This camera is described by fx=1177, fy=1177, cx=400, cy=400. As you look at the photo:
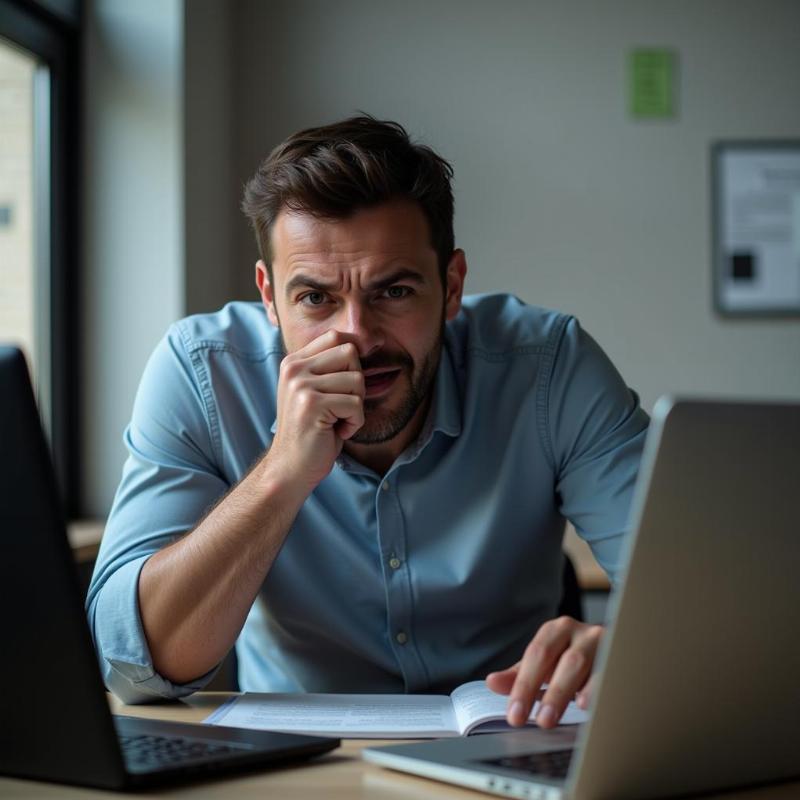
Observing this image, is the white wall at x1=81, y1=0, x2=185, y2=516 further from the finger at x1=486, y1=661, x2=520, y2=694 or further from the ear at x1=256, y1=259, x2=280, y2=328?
the finger at x1=486, y1=661, x2=520, y2=694

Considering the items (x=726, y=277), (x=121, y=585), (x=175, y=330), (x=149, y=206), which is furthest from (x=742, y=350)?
(x=121, y=585)

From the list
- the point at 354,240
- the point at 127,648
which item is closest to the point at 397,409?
the point at 354,240

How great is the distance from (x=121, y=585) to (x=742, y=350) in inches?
94.6

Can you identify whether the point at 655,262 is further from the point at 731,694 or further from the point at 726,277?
the point at 731,694

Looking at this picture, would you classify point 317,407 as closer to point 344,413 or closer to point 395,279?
point 344,413

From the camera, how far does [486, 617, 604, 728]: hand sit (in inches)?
37.2

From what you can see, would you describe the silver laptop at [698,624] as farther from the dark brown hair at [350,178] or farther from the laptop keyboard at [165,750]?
the dark brown hair at [350,178]

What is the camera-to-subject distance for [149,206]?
2.82 m

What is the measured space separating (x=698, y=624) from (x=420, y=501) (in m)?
0.84

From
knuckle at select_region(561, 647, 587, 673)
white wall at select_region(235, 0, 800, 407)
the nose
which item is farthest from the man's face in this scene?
white wall at select_region(235, 0, 800, 407)

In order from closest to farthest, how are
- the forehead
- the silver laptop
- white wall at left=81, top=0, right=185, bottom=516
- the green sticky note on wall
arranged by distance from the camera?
the silver laptop → the forehead → white wall at left=81, top=0, right=185, bottom=516 → the green sticky note on wall

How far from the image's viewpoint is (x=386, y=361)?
Result: 1510 millimetres

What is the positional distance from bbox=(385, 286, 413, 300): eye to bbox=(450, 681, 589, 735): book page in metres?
0.56

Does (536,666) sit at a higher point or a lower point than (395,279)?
lower
